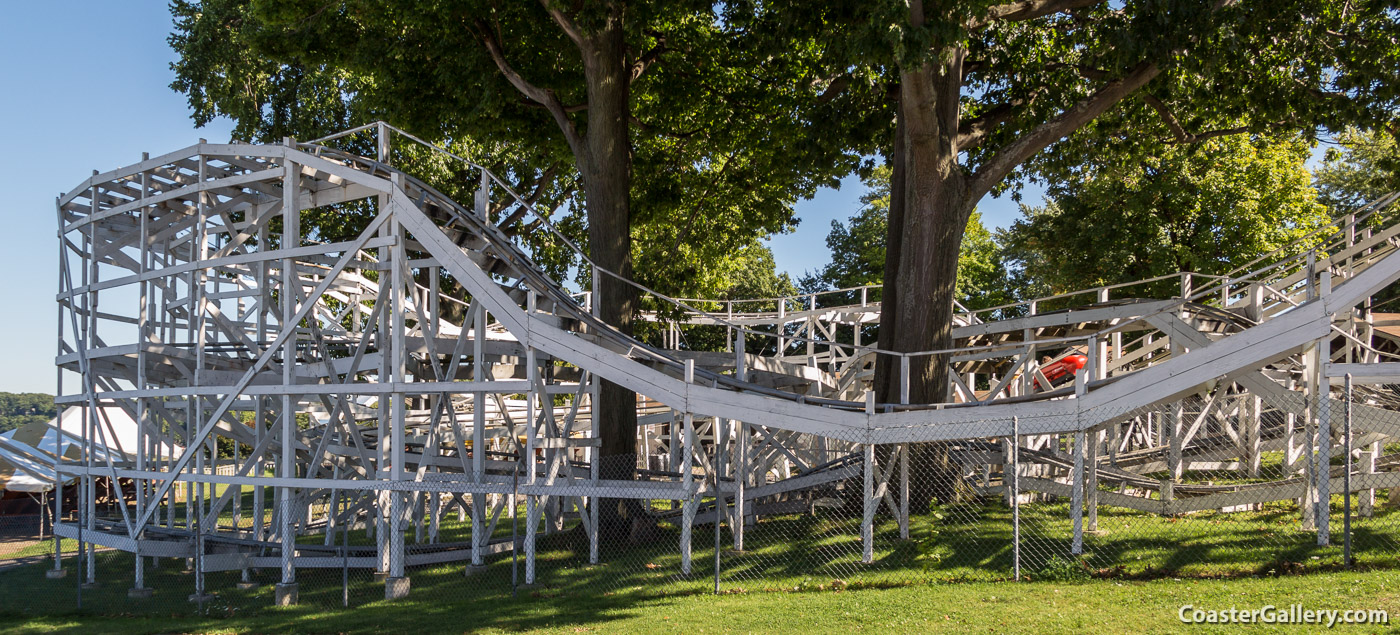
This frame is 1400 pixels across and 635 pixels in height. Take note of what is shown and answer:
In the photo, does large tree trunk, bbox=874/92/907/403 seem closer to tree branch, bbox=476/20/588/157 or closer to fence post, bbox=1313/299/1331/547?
tree branch, bbox=476/20/588/157

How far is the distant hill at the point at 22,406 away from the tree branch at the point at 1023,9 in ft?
420

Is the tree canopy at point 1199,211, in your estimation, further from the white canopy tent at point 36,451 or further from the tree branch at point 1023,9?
the white canopy tent at point 36,451

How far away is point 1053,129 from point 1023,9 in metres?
1.98

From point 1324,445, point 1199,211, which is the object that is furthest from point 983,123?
point 1199,211

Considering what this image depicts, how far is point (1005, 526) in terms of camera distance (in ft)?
47.8

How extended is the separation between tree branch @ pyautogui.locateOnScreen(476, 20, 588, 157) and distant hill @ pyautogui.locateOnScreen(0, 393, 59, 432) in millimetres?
120331

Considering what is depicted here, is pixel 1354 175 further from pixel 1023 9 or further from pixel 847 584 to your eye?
pixel 847 584

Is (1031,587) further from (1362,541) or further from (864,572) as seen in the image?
(1362,541)

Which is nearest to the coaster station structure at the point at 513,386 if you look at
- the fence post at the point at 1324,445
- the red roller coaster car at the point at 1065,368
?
the fence post at the point at 1324,445

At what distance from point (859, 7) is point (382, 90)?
34.0 feet

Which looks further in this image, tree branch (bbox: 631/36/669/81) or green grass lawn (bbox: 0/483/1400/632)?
tree branch (bbox: 631/36/669/81)

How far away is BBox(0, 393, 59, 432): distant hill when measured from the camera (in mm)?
116500

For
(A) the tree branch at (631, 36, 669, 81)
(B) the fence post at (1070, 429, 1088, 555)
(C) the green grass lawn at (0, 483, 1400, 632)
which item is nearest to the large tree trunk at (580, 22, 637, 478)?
(A) the tree branch at (631, 36, 669, 81)

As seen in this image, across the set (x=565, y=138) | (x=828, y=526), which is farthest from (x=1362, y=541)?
(x=565, y=138)
